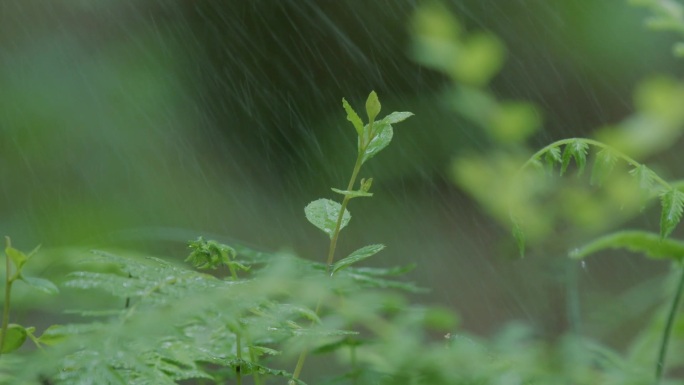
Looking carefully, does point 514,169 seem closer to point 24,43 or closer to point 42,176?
point 42,176

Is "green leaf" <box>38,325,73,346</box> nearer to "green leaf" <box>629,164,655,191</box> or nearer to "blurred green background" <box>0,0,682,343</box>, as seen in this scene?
"green leaf" <box>629,164,655,191</box>

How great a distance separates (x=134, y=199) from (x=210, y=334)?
3.73 m

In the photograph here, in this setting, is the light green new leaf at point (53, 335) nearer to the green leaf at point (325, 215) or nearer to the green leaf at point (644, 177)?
the green leaf at point (325, 215)

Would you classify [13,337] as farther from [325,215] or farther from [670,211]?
[670,211]

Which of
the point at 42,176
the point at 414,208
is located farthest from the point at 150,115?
the point at 414,208

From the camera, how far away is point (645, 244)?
85 centimetres

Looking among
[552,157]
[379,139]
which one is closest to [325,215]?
[379,139]

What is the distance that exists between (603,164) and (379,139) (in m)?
0.17

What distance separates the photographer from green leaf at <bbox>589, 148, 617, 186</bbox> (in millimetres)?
725

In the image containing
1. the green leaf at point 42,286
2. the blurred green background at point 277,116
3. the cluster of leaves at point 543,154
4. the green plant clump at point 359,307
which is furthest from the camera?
the blurred green background at point 277,116

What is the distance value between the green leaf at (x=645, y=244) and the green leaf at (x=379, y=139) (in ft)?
0.71

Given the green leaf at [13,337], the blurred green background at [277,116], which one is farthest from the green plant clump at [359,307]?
the blurred green background at [277,116]

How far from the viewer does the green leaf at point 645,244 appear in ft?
2.64

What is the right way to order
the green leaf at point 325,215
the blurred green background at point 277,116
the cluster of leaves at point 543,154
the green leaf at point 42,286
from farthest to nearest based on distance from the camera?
the blurred green background at point 277,116, the cluster of leaves at point 543,154, the green leaf at point 325,215, the green leaf at point 42,286
